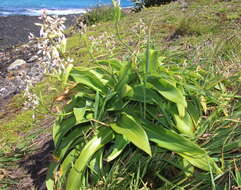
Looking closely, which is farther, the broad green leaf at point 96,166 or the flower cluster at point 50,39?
the broad green leaf at point 96,166

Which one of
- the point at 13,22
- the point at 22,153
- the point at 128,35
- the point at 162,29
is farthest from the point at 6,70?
the point at 13,22

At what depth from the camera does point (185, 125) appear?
2529mm

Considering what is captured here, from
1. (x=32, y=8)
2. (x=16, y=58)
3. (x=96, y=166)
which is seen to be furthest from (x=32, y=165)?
(x=32, y=8)

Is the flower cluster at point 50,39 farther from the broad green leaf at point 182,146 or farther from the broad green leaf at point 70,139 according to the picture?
the broad green leaf at point 182,146

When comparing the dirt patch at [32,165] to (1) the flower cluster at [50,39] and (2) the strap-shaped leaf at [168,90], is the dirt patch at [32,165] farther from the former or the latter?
(2) the strap-shaped leaf at [168,90]

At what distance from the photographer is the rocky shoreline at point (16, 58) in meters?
6.10

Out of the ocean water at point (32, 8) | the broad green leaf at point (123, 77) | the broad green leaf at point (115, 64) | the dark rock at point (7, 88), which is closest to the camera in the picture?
the broad green leaf at point (123, 77)

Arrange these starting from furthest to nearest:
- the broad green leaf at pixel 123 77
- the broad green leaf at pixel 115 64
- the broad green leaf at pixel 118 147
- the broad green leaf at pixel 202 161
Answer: the broad green leaf at pixel 115 64 < the broad green leaf at pixel 123 77 < the broad green leaf at pixel 118 147 < the broad green leaf at pixel 202 161

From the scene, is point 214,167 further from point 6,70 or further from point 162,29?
point 6,70

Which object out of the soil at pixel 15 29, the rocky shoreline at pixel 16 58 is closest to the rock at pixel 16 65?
the rocky shoreline at pixel 16 58

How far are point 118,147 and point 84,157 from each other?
256 millimetres

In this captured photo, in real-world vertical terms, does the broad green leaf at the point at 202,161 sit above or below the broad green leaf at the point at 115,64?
below

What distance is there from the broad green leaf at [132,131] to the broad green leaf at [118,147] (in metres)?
0.06

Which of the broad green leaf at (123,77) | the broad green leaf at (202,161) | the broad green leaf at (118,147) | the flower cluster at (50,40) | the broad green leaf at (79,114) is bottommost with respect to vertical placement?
the broad green leaf at (202,161)
